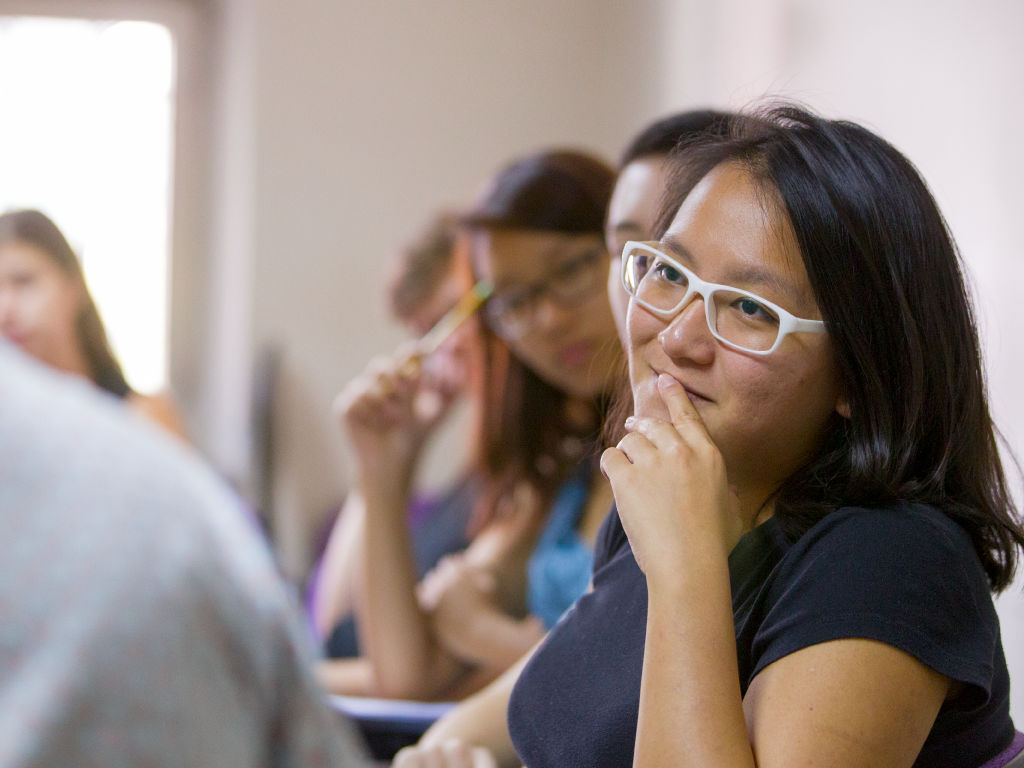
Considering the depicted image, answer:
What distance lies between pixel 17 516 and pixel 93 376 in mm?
1911

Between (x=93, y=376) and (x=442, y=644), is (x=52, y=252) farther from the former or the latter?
(x=442, y=644)

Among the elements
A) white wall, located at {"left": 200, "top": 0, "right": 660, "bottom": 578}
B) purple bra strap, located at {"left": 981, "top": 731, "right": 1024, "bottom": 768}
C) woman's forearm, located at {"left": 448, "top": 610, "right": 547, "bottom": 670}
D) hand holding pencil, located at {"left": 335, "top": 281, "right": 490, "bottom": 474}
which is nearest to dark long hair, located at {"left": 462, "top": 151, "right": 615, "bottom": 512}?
hand holding pencil, located at {"left": 335, "top": 281, "right": 490, "bottom": 474}

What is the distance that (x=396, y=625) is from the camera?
172 cm

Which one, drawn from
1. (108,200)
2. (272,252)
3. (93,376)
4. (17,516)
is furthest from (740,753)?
(108,200)

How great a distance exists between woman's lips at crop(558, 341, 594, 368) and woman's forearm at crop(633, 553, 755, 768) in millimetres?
918

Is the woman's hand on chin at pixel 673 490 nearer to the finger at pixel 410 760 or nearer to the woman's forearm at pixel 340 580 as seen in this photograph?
the finger at pixel 410 760

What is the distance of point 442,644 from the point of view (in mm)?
1771

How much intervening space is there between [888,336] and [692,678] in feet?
1.01

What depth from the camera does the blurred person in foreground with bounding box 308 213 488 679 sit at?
1.89 metres

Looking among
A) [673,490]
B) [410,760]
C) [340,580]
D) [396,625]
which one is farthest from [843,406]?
[340,580]

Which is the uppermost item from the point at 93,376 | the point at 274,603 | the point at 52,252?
the point at 274,603

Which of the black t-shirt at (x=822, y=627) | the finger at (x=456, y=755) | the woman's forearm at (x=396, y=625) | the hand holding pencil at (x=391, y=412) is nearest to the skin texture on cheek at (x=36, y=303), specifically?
the hand holding pencil at (x=391, y=412)

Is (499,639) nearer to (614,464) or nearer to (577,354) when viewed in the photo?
(577,354)

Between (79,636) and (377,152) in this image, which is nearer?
(79,636)
